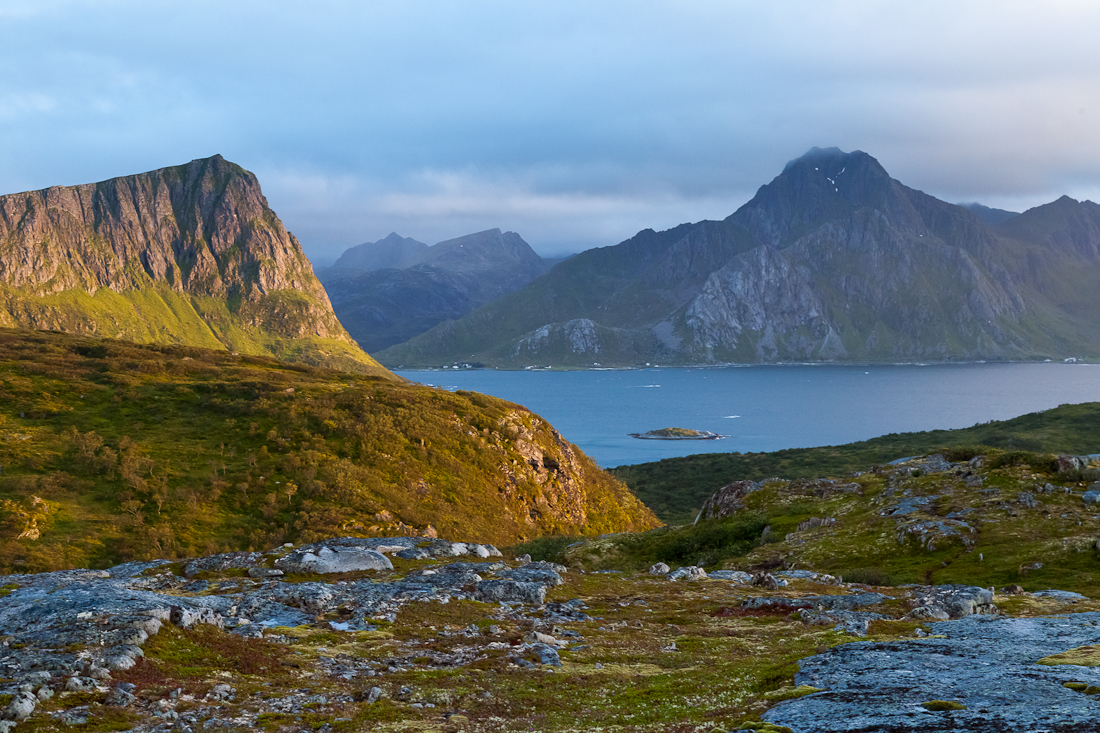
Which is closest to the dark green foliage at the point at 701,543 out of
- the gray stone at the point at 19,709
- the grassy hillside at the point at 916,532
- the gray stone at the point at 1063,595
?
the grassy hillside at the point at 916,532

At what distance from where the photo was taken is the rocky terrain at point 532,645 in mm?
15602

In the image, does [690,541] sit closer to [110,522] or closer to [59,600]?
[59,600]

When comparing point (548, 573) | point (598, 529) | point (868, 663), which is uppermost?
point (868, 663)

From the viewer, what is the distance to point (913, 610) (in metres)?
30.0

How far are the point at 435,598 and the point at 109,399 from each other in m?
80.2

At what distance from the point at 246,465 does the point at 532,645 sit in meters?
60.6

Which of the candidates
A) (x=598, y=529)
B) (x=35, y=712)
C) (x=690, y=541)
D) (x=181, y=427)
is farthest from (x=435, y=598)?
(x=598, y=529)

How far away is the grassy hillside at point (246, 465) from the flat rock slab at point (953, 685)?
55325 mm

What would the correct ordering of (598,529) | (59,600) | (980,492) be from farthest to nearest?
(598,529), (980,492), (59,600)

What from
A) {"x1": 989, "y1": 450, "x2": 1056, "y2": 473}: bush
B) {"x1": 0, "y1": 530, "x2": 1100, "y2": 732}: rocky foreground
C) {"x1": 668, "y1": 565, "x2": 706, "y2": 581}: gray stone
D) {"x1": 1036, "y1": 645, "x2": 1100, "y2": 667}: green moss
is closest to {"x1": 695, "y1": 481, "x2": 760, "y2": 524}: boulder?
{"x1": 989, "y1": 450, "x2": 1056, "y2": 473}: bush

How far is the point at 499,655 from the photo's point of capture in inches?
888

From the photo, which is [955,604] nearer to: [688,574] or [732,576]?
[732,576]

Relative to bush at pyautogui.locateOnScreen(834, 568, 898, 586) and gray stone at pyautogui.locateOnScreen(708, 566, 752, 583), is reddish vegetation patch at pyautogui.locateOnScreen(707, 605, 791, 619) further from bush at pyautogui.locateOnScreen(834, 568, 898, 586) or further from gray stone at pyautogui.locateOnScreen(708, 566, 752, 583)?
bush at pyautogui.locateOnScreen(834, 568, 898, 586)

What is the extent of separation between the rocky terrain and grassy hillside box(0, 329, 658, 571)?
1233 inches
